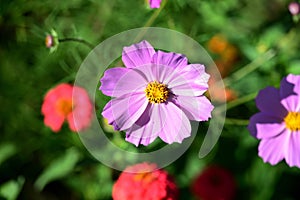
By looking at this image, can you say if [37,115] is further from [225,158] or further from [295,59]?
[295,59]

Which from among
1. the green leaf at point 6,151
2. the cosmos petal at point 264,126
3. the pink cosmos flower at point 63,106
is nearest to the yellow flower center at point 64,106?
the pink cosmos flower at point 63,106

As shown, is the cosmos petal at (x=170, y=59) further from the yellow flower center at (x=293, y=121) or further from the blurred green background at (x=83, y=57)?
the blurred green background at (x=83, y=57)

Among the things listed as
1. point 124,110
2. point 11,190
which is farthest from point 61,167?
point 124,110

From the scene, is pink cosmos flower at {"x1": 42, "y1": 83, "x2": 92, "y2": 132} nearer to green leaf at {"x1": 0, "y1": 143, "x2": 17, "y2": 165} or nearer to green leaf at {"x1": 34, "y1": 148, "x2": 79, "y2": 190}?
green leaf at {"x1": 34, "y1": 148, "x2": 79, "y2": 190}

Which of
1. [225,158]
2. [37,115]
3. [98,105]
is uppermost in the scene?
[98,105]

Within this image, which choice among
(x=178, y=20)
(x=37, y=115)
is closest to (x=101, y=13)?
(x=178, y=20)
